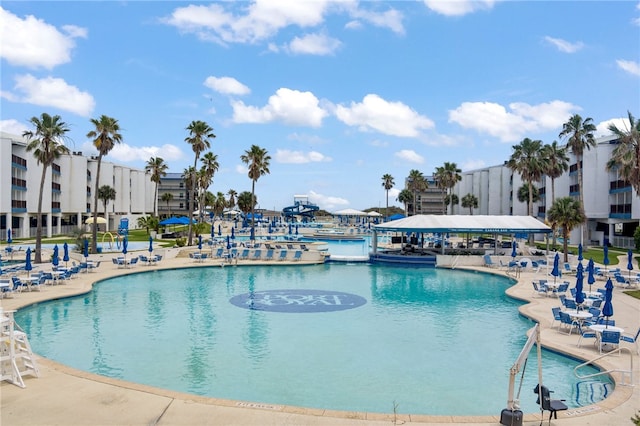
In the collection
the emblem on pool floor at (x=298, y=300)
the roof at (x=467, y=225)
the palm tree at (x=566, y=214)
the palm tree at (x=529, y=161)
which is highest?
the palm tree at (x=529, y=161)

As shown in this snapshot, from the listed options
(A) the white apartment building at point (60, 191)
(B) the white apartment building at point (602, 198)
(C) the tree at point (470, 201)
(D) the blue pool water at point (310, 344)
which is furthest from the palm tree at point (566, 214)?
(C) the tree at point (470, 201)

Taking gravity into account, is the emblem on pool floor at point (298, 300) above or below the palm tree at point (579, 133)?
below

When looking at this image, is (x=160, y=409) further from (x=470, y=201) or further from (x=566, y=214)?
(x=470, y=201)

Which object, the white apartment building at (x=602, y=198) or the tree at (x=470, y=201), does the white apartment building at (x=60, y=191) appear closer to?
the white apartment building at (x=602, y=198)

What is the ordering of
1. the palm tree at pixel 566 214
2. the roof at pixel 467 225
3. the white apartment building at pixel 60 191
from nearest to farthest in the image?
the palm tree at pixel 566 214 < the roof at pixel 467 225 < the white apartment building at pixel 60 191

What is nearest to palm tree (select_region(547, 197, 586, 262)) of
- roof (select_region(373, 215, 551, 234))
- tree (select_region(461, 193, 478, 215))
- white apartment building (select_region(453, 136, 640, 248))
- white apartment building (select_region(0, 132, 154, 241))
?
roof (select_region(373, 215, 551, 234))

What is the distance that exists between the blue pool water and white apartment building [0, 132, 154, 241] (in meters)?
25.3

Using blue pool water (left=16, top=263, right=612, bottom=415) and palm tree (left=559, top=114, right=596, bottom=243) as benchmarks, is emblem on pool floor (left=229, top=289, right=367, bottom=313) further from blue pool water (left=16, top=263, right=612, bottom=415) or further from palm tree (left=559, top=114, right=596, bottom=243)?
palm tree (left=559, top=114, right=596, bottom=243)

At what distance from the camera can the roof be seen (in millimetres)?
36344

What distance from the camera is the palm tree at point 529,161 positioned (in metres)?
50.5

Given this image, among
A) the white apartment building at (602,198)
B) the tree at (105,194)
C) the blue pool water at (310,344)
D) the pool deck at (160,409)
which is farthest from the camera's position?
the tree at (105,194)

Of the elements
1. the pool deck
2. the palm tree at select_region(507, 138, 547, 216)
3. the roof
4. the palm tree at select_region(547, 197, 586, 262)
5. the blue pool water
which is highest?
the palm tree at select_region(507, 138, 547, 216)

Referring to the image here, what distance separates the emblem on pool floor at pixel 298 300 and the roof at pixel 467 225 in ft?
46.6

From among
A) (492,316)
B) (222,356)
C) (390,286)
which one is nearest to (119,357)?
(222,356)
